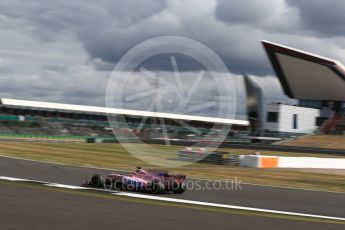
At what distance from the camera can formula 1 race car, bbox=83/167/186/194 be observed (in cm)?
1270

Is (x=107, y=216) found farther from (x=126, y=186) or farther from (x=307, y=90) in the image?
(x=307, y=90)

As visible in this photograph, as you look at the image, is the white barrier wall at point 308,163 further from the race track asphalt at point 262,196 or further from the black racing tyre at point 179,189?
the black racing tyre at point 179,189

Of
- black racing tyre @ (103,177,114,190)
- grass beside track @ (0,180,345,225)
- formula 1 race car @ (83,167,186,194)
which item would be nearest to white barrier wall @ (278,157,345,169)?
formula 1 race car @ (83,167,186,194)

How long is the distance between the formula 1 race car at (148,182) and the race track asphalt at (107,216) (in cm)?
183

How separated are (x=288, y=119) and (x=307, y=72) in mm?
9295

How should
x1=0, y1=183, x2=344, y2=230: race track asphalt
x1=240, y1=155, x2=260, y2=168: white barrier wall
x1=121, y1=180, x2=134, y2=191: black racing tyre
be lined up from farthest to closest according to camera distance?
x1=240, y1=155, x2=260, y2=168: white barrier wall, x1=121, y1=180, x2=134, y2=191: black racing tyre, x1=0, y1=183, x2=344, y2=230: race track asphalt

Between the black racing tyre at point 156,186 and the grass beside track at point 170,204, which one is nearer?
the grass beside track at point 170,204

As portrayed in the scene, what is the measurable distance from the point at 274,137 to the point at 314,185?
202ft

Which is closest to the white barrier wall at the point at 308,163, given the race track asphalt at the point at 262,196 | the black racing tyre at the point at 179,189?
the race track asphalt at the point at 262,196

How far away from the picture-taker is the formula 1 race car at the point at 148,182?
12.7 m

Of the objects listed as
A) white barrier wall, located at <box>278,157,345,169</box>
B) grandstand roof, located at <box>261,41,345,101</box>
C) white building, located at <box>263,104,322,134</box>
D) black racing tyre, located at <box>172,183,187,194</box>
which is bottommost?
white barrier wall, located at <box>278,157,345,169</box>

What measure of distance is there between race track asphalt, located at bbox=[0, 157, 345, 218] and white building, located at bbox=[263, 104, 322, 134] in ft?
223

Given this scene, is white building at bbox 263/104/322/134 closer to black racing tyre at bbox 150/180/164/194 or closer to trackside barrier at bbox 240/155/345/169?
trackside barrier at bbox 240/155/345/169

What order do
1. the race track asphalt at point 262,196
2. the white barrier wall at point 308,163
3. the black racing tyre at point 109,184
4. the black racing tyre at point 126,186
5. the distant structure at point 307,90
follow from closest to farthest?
the race track asphalt at point 262,196 → the black racing tyre at point 126,186 → the black racing tyre at point 109,184 → the white barrier wall at point 308,163 → the distant structure at point 307,90
